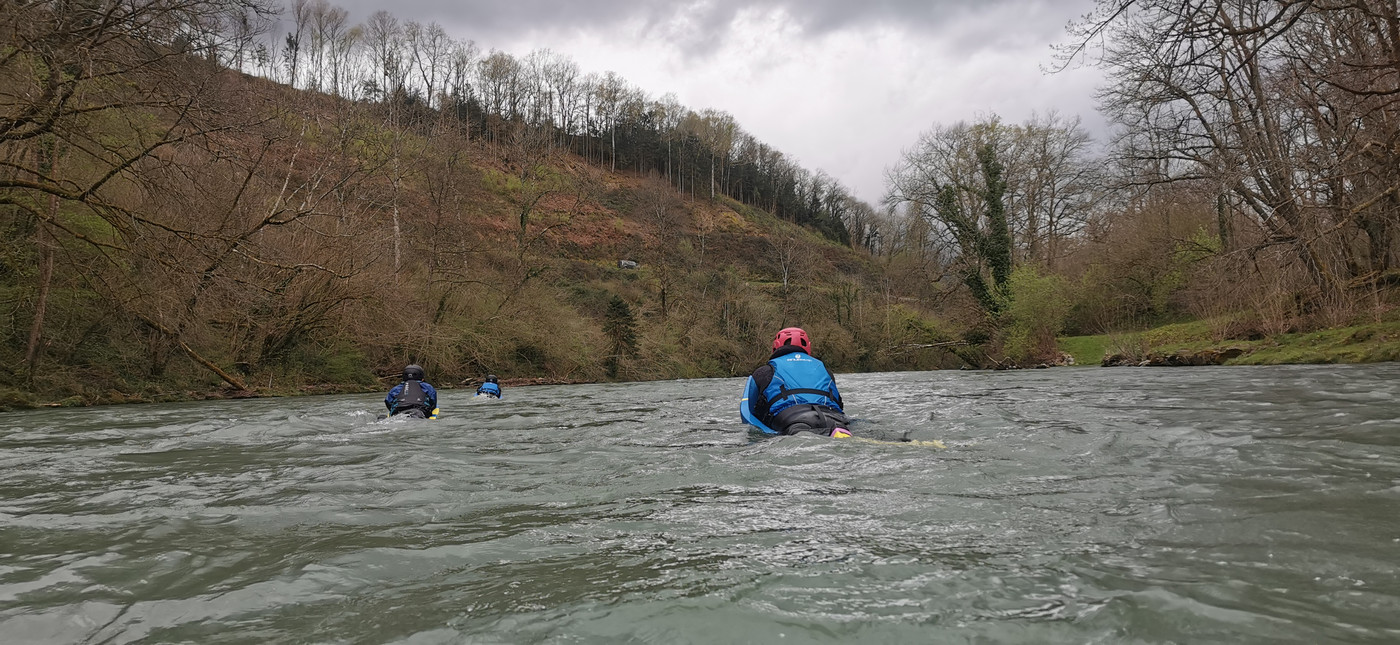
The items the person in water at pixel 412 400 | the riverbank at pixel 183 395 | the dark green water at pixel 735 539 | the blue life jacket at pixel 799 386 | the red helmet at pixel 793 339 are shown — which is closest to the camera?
the dark green water at pixel 735 539

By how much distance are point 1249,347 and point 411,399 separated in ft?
60.2

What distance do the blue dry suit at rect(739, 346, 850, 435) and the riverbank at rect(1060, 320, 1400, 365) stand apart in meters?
12.0

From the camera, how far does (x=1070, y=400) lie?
10.7 metres

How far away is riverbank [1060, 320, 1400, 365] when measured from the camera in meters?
13.2

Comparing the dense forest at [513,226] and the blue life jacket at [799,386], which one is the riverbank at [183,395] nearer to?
the dense forest at [513,226]

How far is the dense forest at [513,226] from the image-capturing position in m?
8.43

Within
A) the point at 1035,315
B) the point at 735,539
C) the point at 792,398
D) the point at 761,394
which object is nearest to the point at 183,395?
the point at 761,394

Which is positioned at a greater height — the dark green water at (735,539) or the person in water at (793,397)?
the person in water at (793,397)

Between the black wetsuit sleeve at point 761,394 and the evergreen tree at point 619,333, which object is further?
the evergreen tree at point 619,333

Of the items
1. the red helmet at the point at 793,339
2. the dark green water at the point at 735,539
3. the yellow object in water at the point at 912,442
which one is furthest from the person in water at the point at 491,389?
the yellow object in water at the point at 912,442

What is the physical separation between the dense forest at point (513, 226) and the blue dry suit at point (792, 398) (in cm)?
434

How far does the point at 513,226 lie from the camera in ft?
154

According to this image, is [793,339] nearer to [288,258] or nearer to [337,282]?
[288,258]

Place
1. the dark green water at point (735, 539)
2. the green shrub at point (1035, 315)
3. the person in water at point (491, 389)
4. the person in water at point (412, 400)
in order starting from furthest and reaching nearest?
the green shrub at point (1035, 315) → the person in water at point (491, 389) → the person in water at point (412, 400) → the dark green water at point (735, 539)
